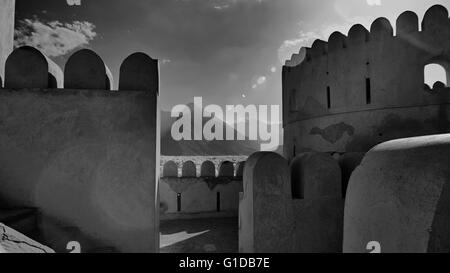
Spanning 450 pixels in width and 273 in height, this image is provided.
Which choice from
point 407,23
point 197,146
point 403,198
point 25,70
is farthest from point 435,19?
point 197,146

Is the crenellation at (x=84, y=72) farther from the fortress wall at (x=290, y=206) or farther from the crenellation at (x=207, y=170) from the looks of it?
the crenellation at (x=207, y=170)

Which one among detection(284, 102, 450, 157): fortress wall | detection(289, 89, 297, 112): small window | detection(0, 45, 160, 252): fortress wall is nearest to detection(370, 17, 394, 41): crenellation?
detection(284, 102, 450, 157): fortress wall

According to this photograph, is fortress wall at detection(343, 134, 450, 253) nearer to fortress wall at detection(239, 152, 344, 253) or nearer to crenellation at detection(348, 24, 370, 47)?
fortress wall at detection(239, 152, 344, 253)

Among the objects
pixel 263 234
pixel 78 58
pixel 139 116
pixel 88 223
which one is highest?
pixel 78 58

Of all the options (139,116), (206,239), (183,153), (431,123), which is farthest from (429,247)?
Answer: (183,153)

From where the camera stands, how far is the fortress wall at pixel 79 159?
3150mm

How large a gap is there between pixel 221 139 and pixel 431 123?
41140 mm

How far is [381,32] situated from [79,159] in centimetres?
940

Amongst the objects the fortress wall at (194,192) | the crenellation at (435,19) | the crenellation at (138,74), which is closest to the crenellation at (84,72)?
the crenellation at (138,74)

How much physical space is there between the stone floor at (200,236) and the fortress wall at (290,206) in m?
2.34

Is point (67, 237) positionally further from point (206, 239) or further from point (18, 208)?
point (206, 239)

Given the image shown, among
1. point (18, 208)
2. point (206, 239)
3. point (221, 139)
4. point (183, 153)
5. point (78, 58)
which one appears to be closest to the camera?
point (18, 208)

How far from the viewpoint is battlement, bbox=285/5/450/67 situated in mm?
7977

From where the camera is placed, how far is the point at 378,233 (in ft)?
8.62
